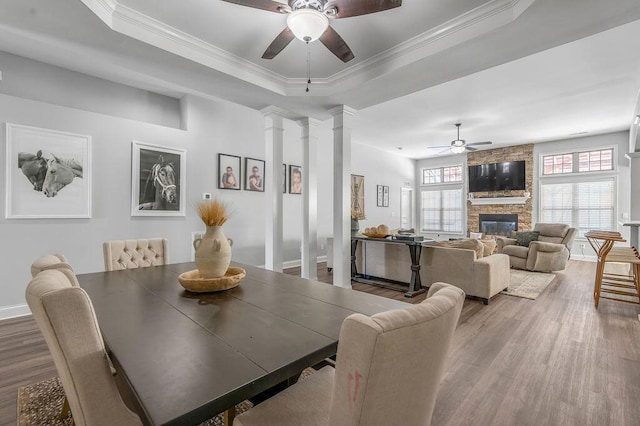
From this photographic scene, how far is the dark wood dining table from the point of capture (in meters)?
0.75

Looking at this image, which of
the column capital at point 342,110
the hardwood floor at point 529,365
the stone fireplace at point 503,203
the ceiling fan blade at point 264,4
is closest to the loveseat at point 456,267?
the hardwood floor at point 529,365

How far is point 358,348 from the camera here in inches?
24.2

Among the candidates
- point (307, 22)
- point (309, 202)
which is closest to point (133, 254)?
point (307, 22)

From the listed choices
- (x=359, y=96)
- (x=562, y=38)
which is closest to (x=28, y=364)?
(x=359, y=96)

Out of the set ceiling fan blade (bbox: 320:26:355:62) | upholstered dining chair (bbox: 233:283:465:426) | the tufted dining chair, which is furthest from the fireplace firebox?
upholstered dining chair (bbox: 233:283:465:426)

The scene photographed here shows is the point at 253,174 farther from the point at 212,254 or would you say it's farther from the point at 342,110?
the point at 212,254

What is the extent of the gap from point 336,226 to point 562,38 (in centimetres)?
291

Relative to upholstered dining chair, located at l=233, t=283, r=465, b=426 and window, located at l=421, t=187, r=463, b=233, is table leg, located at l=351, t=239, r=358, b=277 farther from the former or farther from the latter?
window, located at l=421, t=187, r=463, b=233

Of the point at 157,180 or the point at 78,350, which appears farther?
the point at 157,180

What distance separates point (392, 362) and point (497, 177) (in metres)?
9.05

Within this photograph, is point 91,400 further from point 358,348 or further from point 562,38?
point 562,38

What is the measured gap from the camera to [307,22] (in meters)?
1.95

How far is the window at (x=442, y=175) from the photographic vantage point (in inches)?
363

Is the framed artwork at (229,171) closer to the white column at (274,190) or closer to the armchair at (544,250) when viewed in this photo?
the white column at (274,190)
